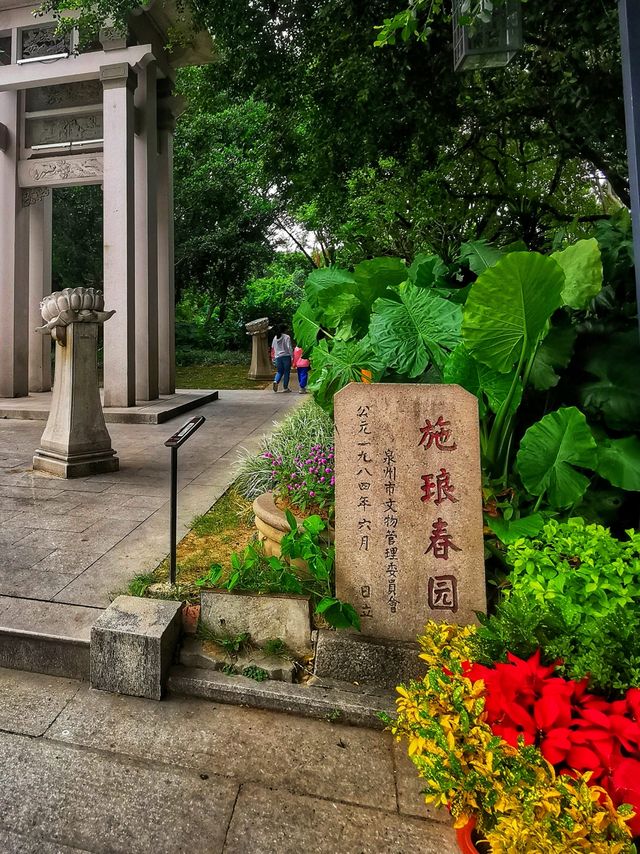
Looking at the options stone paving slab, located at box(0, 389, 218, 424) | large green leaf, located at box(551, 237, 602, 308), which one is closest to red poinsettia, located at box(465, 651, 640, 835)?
large green leaf, located at box(551, 237, 602, 308)

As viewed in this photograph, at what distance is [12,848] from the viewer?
1464mm

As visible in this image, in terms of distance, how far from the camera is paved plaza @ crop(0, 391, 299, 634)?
253 centimetres

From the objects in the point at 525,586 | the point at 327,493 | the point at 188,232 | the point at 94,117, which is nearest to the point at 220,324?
the point at 188,232

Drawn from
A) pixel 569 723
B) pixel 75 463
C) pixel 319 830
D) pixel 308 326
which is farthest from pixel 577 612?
pixel 75 463

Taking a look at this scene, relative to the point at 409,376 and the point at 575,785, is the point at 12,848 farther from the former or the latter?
the point at 409,376

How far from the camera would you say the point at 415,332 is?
8.70 feet

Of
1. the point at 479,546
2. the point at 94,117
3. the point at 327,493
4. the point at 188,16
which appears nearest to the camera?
the point at 479,546

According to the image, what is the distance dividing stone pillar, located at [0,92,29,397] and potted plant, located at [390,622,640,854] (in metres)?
10.2

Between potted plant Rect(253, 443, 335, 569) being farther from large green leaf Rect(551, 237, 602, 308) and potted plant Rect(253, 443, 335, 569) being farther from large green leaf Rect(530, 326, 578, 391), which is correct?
large green leaf Rect(551, 237, 602, 308)

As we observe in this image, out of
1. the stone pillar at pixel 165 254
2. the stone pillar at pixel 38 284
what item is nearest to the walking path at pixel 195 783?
the stone pillar at pixel 165 254

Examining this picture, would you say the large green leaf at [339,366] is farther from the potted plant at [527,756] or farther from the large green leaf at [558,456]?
the potted plant at [527,756]

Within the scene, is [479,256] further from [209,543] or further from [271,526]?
[209,543]

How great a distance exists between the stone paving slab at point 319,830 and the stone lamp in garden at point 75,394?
394cm

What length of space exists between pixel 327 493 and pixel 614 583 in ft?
5.37
